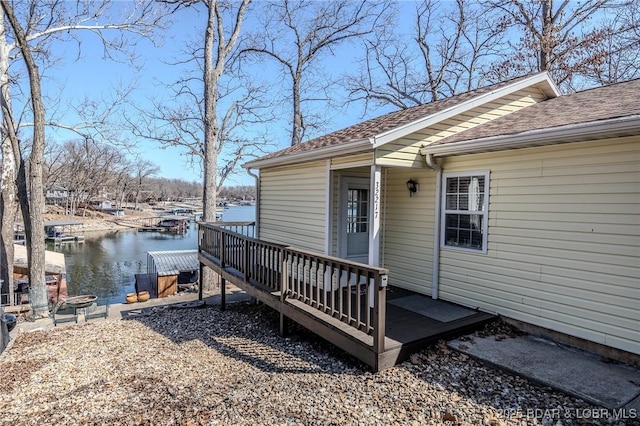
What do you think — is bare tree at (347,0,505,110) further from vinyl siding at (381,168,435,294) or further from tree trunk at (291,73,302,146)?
vinyl siding at (381,168,435,294)

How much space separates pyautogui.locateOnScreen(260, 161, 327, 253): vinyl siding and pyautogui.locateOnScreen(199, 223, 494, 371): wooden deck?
1259 mm

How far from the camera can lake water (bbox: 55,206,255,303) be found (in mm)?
19453

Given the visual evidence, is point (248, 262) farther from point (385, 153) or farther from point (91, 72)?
point (91, 72)

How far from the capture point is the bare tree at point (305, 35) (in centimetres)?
1667

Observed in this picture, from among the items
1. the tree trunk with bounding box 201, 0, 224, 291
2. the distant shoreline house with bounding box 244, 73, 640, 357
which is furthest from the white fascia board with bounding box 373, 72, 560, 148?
the tree trunk with bounding box 201, 0, 224, 291

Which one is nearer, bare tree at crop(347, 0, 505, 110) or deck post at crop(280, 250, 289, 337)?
deck post at crop(280, 250, 289, 337)

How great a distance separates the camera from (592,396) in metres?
3.19

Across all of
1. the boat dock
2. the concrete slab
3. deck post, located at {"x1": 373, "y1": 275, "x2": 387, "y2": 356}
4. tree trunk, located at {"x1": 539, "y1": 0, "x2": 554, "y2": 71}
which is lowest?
Result: the boat dock

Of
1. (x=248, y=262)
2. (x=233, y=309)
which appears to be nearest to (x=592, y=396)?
(x=248, y=262)

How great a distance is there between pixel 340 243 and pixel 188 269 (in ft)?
37.3

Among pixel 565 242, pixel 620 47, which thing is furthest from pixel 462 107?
pixel 620 47

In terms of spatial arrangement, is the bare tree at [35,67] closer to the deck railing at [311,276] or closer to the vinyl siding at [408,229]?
the deck railing at [311,276]

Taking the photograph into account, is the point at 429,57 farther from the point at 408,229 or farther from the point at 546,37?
the point at 408,229

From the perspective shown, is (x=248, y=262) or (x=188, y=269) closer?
(x=248, y=262)
